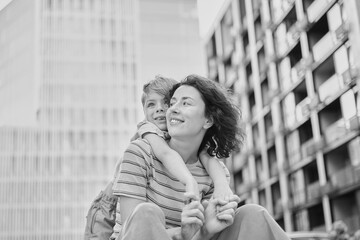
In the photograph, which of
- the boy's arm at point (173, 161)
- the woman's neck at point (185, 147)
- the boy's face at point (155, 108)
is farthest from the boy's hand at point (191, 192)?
the boy's face at point (155, 108)

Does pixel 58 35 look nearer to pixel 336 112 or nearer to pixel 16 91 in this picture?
pixel 16 91

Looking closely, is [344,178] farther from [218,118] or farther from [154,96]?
[218,118]

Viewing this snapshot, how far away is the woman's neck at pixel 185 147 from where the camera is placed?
1.63m

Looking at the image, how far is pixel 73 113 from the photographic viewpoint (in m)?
43.4

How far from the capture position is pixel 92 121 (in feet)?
141

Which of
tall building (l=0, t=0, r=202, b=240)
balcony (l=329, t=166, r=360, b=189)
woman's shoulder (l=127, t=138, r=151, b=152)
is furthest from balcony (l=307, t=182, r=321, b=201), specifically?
tall building (l=0, t=0, r=202, b=240)

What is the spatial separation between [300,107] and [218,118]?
1784 cm

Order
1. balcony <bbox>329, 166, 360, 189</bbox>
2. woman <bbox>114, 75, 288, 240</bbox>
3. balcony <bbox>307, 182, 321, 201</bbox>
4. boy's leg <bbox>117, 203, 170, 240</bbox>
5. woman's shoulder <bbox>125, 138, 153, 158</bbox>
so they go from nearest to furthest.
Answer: boy's leg <bbox>117, 203, 170, 240</bbox>, woman <bbox>114, 75, 288, 240</bbox>, woman's shoulder <bbox>125, 138, 153, 158</bbox>, balcony <bbox>329, 166, 360, 189</bbox>, balcony <bbox>307, 182, 321, 201</bbox>

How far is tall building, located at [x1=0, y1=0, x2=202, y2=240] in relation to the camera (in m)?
41.0

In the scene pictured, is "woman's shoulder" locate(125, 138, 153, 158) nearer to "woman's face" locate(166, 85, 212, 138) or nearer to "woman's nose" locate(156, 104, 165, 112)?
"woman's face" locate(166, 85, 212, 138)

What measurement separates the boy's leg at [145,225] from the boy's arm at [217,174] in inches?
11.7

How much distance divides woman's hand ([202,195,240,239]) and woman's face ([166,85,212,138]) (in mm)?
266

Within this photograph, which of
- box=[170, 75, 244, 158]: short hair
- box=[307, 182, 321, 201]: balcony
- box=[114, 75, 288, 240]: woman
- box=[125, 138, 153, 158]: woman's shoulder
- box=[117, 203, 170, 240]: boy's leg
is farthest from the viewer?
box=[307, 182, 321, 201]: balcony

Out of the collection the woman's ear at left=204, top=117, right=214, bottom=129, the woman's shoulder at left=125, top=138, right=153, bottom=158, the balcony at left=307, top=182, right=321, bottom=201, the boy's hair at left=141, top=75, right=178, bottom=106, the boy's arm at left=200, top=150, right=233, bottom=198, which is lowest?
the boy's arm at left=200, top=150, right=233, bottom=198
